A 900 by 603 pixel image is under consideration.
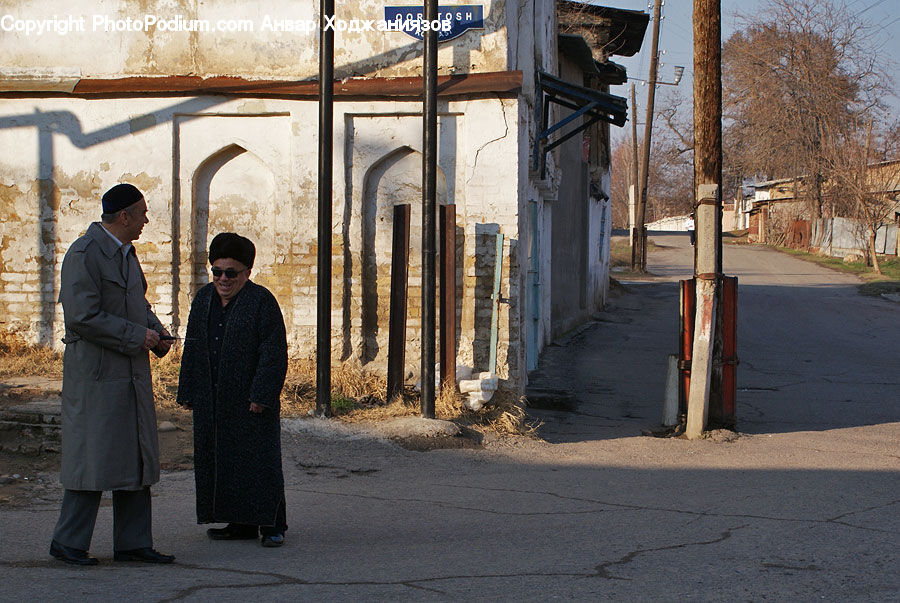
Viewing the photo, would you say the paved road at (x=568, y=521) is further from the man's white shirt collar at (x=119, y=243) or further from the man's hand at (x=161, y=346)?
the man's white shirt collar at (x=119, y=243)

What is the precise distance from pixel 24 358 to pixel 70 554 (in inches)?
248

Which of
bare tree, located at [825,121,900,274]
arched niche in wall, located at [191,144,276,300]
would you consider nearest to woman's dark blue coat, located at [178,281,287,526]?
arched niche in wall, located at [191,144,276,300]

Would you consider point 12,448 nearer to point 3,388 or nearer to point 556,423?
point 3,388

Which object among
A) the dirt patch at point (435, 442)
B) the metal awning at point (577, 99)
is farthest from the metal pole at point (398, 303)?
the metal awning at point (577, 99)

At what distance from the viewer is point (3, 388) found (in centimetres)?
894

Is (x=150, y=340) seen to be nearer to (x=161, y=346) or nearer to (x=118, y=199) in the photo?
(x=161, y=346)

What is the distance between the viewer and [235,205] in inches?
424

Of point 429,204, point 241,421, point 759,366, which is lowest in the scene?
point 759,366

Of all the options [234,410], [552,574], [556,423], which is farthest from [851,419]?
[234,410]

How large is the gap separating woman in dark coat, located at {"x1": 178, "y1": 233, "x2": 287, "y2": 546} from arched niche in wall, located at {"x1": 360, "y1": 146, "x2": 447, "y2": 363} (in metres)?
5.29

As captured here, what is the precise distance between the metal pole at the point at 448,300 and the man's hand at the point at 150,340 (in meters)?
5.06

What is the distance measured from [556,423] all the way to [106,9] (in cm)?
671

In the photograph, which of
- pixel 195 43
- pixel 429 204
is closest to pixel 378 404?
pixel 429 204

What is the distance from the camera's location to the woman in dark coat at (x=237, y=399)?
202 inches
